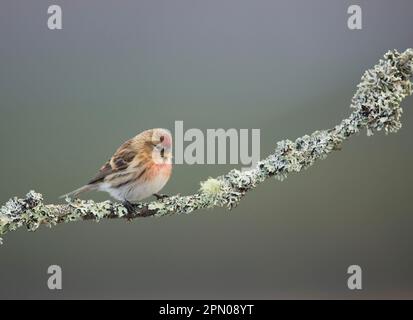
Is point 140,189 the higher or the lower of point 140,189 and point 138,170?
the lower

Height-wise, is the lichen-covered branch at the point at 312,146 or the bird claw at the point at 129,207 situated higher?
the lichen-covered branch at the point at 312,146

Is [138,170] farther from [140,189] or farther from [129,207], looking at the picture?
[129,207]

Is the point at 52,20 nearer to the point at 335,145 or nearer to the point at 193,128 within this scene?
the point at 193,128

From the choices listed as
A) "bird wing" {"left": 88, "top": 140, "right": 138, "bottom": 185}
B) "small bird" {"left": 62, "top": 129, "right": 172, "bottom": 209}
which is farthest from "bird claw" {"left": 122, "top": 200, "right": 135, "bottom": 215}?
"bird wing" {"left": 88, "top": 140, "right": 138, "bottom": 185}

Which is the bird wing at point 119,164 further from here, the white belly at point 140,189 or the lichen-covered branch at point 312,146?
the lichen-covered branch at point 312,146

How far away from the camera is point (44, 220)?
391 centimetres

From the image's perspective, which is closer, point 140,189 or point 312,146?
point 140,189

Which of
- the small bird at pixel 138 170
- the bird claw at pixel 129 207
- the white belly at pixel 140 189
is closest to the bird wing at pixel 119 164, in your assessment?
the small bird at pixel 138 170

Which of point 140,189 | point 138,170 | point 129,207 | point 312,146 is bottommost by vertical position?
point 129,207

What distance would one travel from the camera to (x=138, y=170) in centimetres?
423

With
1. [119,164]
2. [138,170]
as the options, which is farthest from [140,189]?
[119,164]

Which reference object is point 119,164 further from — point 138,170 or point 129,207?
point 129,207

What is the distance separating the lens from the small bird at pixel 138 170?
4.22m

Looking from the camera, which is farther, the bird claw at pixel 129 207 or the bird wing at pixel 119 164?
the bird wing at pixel 119 164
